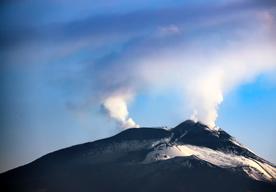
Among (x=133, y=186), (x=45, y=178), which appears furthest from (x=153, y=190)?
(x=45, y=178)

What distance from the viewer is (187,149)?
5659 cm

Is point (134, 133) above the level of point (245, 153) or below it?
above

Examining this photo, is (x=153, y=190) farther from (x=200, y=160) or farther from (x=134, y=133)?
(x=134, y=133)

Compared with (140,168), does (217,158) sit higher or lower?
higher

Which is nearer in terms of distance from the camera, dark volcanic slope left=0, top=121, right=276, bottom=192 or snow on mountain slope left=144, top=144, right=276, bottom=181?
dark volcanic slope left=0, top=121, right=276, bottom=192

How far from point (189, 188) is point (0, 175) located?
15.0 m

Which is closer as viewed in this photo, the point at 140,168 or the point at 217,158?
the point at 140,168

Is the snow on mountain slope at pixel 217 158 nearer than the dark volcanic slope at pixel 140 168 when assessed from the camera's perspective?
No

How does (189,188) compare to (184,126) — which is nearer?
(189,188)

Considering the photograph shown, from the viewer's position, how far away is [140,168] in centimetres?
4828

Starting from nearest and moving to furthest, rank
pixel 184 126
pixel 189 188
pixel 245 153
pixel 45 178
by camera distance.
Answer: pixel 189 188 → pixel 45 178 → pixel 245 153 → pixel 184 126

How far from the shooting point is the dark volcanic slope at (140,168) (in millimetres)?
43094

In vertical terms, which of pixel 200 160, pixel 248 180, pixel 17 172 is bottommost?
pixel 248 180

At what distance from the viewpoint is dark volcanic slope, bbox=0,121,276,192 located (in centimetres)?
4309
